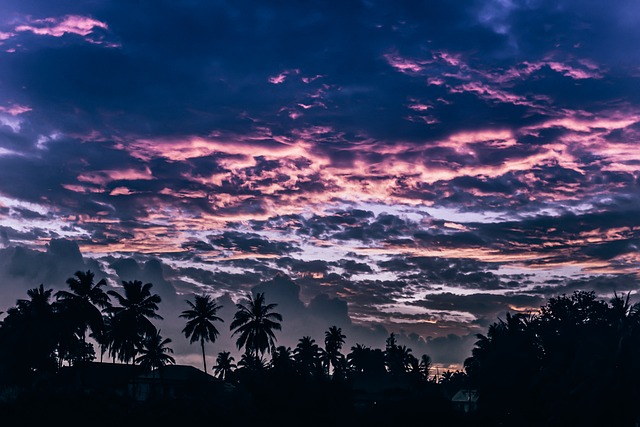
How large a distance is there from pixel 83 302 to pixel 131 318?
18.1ft

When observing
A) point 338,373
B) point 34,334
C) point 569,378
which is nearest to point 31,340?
point 34,334

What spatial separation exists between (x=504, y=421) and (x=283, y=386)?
2889 cm

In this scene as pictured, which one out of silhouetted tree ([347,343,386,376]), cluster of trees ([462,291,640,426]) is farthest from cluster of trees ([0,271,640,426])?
silhouetted tree ([347,343,386,376])

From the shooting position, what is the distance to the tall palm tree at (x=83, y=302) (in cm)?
7075

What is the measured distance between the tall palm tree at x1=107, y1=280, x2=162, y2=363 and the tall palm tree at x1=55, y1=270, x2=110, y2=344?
4.61ft

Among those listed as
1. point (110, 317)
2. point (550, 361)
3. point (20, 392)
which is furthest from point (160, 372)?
point (550, 361)

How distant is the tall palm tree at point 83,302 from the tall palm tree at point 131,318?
1404 millimetres

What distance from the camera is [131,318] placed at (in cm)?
7206

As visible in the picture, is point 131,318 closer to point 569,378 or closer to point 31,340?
point 31,340

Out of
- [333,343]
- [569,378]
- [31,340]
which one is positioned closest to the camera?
[569,378]

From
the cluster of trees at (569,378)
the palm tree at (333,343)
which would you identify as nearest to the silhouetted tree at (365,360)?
the palm tree at (333,343)

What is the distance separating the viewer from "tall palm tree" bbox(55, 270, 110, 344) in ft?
232

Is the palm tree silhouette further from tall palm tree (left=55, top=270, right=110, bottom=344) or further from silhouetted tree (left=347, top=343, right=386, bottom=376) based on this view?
silhouetted tree (left=347, top=343, right=386, bottom=376)

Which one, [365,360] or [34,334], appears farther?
[365,360]
